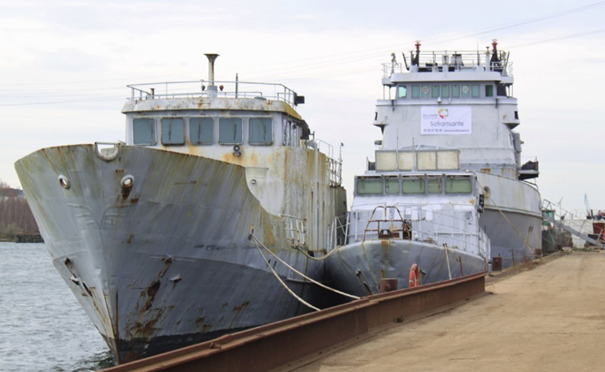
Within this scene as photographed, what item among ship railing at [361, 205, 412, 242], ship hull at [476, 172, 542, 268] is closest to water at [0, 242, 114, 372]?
ship railing at [361, 205, 412, 242]

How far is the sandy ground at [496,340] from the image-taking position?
30.8ft

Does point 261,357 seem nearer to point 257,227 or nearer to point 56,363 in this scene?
point 257,227

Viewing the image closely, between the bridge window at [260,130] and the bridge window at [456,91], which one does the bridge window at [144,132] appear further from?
the bridge window at [456,91]


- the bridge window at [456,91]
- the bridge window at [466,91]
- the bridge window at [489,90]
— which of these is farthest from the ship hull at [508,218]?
the bridge window at [456,91]

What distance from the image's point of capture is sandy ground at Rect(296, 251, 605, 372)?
9.39 meters

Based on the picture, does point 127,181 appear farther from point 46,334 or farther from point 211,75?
point 46,334

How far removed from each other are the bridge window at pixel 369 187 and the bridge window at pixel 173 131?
24.8ft

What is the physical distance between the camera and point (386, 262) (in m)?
20.2

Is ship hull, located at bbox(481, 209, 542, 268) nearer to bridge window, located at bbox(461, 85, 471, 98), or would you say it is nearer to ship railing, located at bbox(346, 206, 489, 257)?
bridge window, located at bbox(461, 85, 471, 98)

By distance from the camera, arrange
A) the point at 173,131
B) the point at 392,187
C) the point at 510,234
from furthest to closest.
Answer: the point at 510,234, the point at 392,187, the point at 173,131

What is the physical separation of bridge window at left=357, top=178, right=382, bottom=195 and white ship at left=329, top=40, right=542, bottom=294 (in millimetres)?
29

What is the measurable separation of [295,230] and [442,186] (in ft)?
21.4

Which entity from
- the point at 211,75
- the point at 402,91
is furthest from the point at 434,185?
the point at 402,91

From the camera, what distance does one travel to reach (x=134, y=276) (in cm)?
1511
